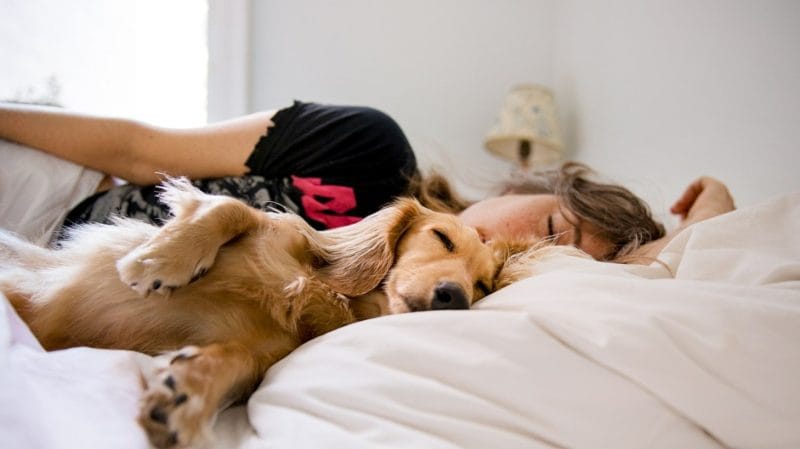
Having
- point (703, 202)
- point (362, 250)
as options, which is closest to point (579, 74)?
point (703, 202)

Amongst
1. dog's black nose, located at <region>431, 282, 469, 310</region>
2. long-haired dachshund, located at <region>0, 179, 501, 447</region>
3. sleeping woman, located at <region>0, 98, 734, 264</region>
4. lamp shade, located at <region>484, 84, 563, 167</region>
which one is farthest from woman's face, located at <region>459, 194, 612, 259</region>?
lamp shade, located at <region>484, 84, 563, 167</region>

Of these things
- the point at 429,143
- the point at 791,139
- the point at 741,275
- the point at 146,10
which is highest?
the point at 146,10

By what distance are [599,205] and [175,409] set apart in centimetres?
138

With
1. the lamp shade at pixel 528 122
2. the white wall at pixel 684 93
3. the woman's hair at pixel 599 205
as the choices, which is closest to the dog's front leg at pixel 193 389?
the woman's hair at pixel 599 205

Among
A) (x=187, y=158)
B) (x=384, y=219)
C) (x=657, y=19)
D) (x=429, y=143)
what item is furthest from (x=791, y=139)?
(x=429, y=143)

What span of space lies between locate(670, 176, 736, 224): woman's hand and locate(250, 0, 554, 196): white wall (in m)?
1.59

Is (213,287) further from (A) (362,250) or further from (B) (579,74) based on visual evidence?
(B) (579,74)

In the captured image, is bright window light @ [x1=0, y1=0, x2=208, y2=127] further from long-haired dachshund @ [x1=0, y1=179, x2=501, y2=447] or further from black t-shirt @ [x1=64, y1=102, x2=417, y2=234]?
long-haired dachshund @ [x1=0, y1=179, x2=501, y2=447]

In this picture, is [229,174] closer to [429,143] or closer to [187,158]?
[187,158]

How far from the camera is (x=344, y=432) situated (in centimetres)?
69

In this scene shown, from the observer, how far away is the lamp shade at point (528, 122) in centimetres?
324

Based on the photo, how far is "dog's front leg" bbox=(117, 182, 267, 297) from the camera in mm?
926

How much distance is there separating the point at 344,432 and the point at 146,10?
335 cm

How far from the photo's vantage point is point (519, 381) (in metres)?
0.73
